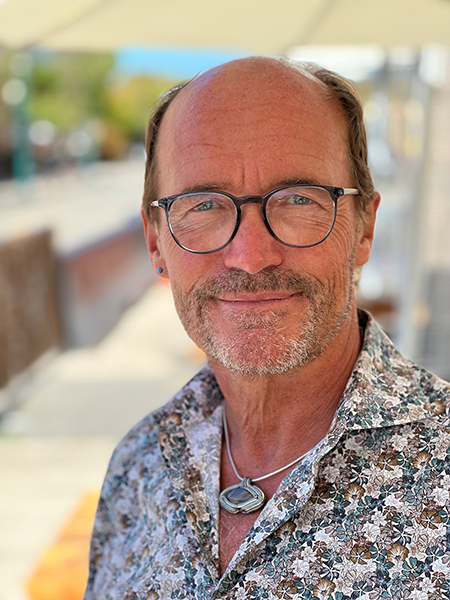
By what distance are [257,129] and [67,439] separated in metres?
4.56

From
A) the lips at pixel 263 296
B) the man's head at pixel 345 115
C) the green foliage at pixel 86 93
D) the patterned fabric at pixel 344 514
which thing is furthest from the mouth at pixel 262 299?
the green foliage at pixel 86 93

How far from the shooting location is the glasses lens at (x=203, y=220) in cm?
138

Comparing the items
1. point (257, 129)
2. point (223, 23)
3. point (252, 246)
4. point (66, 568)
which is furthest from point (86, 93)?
point (252, 246)

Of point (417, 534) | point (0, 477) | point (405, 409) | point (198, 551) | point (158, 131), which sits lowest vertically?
point (0, 477)

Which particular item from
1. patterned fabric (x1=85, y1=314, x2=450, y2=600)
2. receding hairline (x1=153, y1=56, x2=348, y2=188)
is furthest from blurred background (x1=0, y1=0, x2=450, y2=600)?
patterned fabric (x1=85, y1=314, x2=450, y2=600)

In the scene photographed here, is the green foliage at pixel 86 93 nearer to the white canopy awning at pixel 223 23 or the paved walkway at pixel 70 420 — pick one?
the paved walkway at pixel 70 420

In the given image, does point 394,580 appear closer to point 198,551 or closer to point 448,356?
point 198,551

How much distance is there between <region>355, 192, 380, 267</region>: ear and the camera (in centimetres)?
155

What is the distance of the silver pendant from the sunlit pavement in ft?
3.90

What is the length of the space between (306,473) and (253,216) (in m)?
0.50

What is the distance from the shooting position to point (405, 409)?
50.8 inches

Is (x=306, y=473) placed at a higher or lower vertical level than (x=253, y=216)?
lower

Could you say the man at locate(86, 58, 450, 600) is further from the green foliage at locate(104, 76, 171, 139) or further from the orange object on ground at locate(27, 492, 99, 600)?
the green foliage at locate(104, 76, 171, 139)

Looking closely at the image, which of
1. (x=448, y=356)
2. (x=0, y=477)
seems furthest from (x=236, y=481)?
(x=448, y=356)
